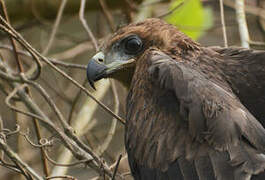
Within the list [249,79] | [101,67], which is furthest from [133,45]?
[249,79]

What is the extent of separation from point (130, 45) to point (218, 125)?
3.60ft

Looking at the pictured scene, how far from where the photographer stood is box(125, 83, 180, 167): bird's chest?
4219 millimetres

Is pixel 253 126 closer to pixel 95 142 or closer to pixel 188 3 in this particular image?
pixel 188 3

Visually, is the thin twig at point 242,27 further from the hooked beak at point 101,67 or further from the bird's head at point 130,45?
the hooked beak at point 101,67

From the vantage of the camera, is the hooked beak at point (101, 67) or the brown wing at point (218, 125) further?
the hooked beak at point (101, 67)

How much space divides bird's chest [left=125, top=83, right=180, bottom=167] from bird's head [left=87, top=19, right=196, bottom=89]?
296 mm

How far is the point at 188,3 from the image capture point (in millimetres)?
5297

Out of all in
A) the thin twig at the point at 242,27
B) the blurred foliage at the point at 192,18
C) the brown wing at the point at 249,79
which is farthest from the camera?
the blurred foliage at the point at 192,18

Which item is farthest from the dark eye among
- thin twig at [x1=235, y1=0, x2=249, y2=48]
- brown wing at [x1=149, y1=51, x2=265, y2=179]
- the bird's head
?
thin twig at [x1=235, y1=0, x2=249, y2=48]

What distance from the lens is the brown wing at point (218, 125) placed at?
12.6 feet

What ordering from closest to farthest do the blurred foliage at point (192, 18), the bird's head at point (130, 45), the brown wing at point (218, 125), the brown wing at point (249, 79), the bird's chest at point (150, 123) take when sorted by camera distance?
the brown wing at point (218, 125)
the bird's chest at point (150, 123)
the brown wing at point (249, 79)
the bird's head at point (130, 45)
the blurred foliage at point (192, 18)

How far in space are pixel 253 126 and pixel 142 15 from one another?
267cm

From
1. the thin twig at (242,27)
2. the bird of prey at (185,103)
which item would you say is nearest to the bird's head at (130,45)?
the bird of prey at (185,103)

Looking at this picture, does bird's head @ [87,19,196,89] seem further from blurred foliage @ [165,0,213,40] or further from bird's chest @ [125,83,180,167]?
blurred foliage @ [165,0,213,40]
